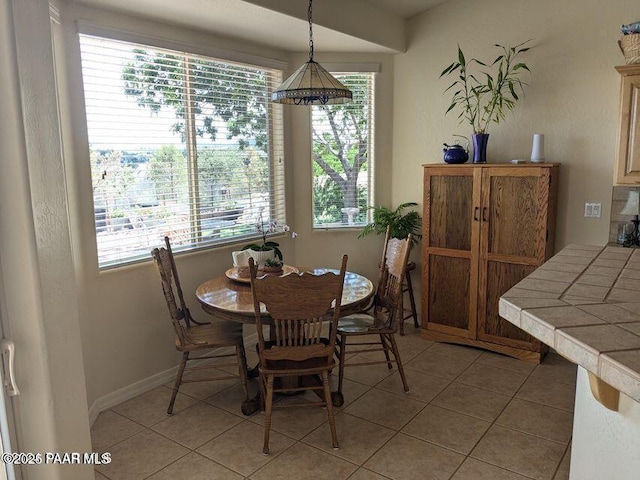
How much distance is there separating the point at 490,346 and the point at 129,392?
2.67m

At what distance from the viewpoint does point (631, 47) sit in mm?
→ 2955

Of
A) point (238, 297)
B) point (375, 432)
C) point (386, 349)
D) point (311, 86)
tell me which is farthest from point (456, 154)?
point (375, 432)

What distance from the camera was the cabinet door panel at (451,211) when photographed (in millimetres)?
3840

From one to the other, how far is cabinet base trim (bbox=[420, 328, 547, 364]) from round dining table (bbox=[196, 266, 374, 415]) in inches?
44.2

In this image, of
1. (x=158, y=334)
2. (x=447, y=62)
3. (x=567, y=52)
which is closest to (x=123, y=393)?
(x=158, y=334)

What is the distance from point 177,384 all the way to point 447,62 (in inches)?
130

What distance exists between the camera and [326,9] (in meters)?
3.56

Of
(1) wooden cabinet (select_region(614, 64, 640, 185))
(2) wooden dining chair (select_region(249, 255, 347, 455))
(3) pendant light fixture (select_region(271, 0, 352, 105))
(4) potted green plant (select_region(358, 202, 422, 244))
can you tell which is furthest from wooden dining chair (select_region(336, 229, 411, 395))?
(1) wooden cabinet (select_region(614, 64, 640, 185))

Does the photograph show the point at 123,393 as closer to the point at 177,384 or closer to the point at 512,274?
the point at 177,384

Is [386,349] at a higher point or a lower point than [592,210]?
lower

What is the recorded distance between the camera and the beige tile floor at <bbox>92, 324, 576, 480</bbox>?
95.9 inches

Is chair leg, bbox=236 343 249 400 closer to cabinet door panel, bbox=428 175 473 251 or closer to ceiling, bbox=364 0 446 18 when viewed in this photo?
cabinet door panel, bbox=428 175 473 251

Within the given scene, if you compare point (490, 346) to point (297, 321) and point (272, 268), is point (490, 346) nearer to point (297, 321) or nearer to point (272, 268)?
point (272, 268)

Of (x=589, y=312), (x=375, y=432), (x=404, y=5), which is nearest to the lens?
(x=589, y=312)
